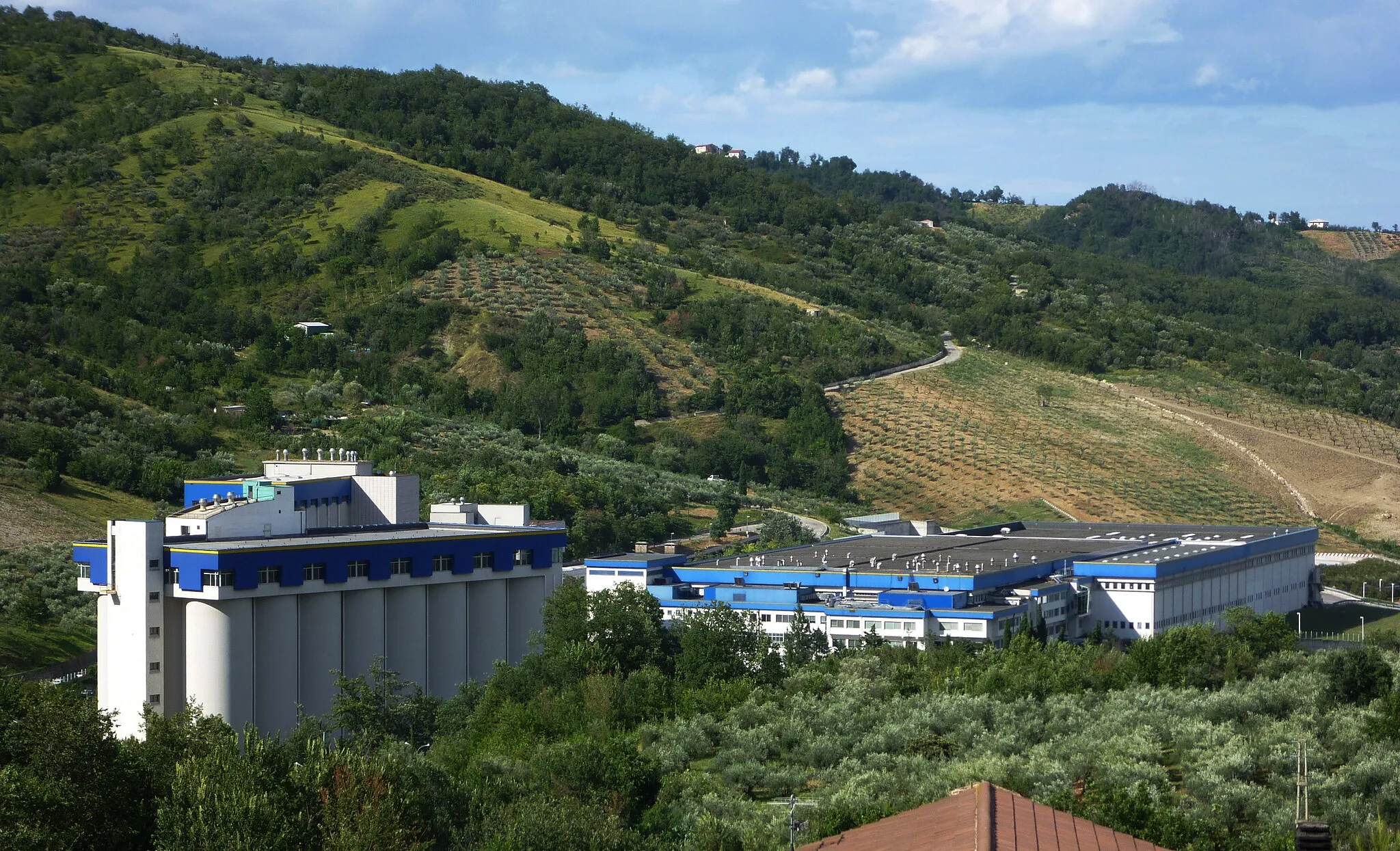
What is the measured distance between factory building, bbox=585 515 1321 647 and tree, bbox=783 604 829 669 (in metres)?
1.50

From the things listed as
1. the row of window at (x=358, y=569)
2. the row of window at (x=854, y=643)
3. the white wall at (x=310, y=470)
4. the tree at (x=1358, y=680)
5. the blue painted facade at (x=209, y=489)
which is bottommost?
the row of window at (x=854, y=643)

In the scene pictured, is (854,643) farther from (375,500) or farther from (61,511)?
(61,511)

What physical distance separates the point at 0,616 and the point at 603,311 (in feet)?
215

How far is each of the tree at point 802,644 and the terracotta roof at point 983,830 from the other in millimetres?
25478

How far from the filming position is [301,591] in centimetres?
4394

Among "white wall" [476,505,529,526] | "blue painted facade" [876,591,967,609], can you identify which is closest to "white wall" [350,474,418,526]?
"white wall" [476,505,529,526]

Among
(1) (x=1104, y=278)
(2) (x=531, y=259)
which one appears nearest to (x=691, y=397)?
(2) (x=531, y=259)

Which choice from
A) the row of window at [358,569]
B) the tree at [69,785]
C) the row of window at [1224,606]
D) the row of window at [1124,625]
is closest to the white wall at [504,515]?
the row of window at [358,569]

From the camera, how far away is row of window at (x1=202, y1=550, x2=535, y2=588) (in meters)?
41.7

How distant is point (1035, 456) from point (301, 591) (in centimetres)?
6378

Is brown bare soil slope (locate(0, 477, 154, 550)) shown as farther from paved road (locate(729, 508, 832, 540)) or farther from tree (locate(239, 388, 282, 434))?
paved road (locate(729, 508, 832, 540))

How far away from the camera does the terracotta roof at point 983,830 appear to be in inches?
805

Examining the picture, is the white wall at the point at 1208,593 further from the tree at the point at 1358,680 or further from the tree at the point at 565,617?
the tree at the point at 565,617

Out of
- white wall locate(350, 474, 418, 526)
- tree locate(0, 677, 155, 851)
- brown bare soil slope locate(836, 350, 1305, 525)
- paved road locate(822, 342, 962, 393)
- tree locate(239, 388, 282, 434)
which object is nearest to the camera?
tree locate(0, 677, 155, 851)
